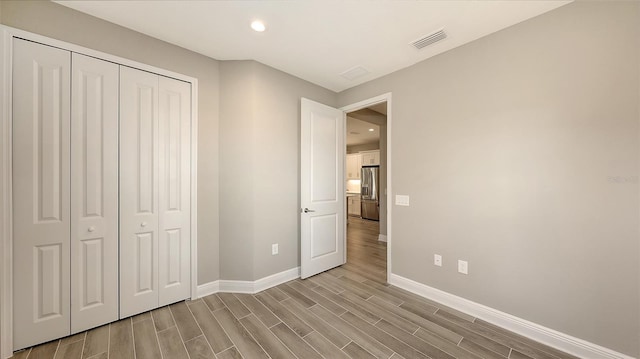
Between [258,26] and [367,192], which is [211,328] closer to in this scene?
[258,26]

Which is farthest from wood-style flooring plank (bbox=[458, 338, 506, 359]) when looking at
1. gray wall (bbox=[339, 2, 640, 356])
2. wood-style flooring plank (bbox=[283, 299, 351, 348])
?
wood-style flooring plank (bbox=[283, 299, 351, 348])

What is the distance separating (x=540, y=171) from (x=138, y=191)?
11.7 ft

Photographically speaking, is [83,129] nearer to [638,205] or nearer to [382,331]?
[382,331]

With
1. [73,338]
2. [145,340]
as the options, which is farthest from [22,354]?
[145,340]

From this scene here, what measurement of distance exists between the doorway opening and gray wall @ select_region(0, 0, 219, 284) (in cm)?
197


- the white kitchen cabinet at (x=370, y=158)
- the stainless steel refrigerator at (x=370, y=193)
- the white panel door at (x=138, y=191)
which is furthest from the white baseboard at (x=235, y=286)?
the white kitchen cabinet at (x=370, y=158)

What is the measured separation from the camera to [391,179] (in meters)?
2.94

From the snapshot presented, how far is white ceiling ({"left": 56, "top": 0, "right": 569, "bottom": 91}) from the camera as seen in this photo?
182 centimetres

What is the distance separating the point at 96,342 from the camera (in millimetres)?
1829

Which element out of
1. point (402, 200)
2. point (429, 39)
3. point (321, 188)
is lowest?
point (402, 200)

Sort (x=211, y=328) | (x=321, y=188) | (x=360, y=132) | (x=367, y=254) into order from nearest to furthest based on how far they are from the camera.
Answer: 1. (x=211, y=328)
2. (x=321, y=188)
3. (x=367, y=254)
4. (x=360, y=132)

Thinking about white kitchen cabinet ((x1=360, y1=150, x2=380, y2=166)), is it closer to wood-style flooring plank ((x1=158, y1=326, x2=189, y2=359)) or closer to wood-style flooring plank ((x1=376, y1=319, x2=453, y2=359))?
wood-style flooring plank ((x1=376, y1=319, x2=453, y2=359))

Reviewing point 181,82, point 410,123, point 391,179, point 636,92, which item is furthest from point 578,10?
point 181,82

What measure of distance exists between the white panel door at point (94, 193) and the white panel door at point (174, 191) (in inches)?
13.9
